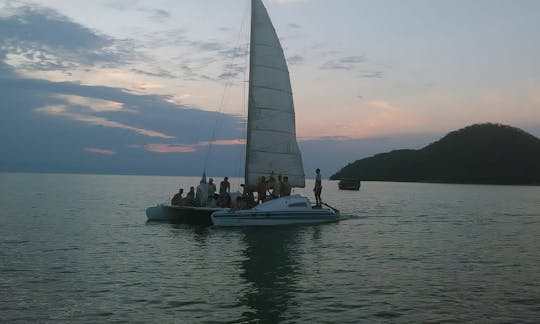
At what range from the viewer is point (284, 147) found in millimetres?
32906

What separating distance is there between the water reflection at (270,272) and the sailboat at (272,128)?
2608 millimetres

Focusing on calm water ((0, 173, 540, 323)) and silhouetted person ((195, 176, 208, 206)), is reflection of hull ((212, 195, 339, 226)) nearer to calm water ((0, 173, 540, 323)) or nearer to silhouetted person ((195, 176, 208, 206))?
calm water ((0, 173, 540, 323))

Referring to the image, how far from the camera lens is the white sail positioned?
3156cm

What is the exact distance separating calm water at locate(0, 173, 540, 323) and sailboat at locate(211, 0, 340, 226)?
2.03 m

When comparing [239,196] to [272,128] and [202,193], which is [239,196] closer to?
[202,193]

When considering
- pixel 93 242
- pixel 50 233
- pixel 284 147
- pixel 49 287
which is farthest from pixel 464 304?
pixel 50 233

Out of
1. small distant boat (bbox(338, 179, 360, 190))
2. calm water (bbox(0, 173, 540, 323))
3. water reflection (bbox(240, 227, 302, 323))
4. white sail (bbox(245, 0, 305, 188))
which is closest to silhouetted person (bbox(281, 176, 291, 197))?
white sail (bbox(245, 0, 305, 188))

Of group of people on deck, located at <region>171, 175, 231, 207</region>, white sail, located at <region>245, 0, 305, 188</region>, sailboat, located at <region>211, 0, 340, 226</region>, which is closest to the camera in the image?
sailboat, located at <region>211, 0, 340, 226</region>

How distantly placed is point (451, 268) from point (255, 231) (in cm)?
1260

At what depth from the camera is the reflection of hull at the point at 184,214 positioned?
3047 centimetres

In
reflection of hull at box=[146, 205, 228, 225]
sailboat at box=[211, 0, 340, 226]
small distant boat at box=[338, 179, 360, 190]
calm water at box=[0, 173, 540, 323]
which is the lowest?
calm water at box=[0, 173, 540, 323]

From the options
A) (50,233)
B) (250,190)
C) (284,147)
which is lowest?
(50,233)

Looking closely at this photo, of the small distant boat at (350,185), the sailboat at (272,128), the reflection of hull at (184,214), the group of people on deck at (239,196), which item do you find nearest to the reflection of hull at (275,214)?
the sailboat at (272,128)

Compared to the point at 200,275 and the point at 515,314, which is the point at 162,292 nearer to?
the point at 200,275
